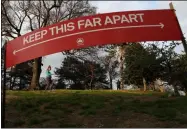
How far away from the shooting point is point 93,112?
13406mm

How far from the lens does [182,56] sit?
90.8 feet

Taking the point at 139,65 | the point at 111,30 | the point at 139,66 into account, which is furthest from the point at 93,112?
the point at 139,66

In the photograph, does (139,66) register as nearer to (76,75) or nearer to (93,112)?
(93,112)

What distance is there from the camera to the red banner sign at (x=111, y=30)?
728 cm

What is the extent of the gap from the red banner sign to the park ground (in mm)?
4731

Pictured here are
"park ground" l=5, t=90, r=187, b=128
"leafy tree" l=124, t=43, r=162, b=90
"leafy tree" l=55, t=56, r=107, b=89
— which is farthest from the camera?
"leafy tree" l=55, t=56, r=107, b=89

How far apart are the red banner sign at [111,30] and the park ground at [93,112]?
4731 mm

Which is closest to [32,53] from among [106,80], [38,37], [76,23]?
[38,37]

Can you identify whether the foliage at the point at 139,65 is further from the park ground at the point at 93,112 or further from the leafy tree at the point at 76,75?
the leafy tree at the point at 76,75

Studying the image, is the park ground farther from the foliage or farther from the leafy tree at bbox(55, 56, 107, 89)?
the leafy tree at bbox(55, 56, 107, 89)

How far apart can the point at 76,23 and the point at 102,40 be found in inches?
27.7

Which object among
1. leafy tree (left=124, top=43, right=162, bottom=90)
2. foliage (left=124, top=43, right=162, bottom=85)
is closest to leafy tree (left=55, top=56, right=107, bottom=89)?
foliage (left=124, top=43, right=162, bottom=85)

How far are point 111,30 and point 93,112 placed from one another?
6591 millimetres

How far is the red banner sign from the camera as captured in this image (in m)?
7.28
